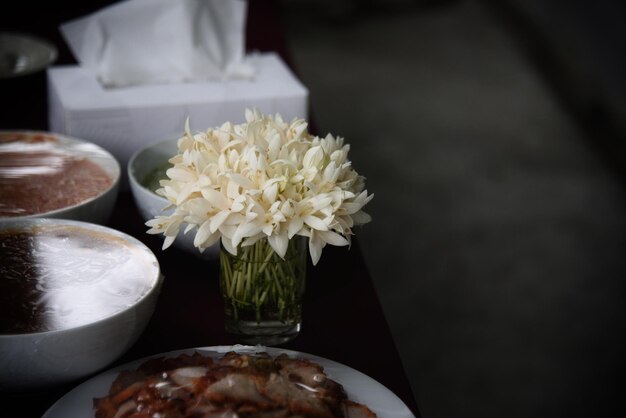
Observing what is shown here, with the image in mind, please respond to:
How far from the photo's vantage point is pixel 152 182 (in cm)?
119

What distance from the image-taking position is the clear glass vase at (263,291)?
0.92m

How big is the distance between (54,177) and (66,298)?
35 centimetres

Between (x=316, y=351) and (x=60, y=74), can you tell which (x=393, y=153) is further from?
(x=316, y=351)

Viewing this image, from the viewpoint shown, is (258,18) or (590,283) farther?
(590,283)

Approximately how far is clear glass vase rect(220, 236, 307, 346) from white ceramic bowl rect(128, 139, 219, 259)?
148mm

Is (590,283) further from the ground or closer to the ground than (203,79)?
closer to the ground

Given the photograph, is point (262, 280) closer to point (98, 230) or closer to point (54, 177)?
point (98, 230)

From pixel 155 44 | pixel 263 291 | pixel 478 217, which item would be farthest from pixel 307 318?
pixel 478 217

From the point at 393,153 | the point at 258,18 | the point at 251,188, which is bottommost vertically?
the point at 393,153

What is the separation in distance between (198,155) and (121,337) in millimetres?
203

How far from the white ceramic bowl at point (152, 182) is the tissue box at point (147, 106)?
0.11 feet

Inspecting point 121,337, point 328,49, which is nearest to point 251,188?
point 121,337

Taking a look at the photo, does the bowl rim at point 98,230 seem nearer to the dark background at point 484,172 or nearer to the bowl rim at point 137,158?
the bowl rim at point 137,158

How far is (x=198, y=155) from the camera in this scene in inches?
34.7
